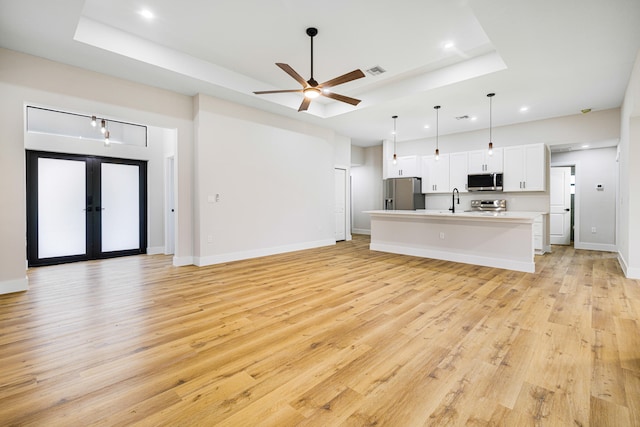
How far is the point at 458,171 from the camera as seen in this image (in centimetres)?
759

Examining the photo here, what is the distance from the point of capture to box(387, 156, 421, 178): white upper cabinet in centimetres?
836

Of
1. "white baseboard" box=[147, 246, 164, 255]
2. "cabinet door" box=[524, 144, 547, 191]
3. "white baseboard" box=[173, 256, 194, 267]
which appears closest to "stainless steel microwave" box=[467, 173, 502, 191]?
"cabinet door" box=[524, 144, 547, 191]

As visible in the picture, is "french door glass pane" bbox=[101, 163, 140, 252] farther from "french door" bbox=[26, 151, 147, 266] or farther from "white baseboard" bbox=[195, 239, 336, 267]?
"white baseboard" bbox=[195, 239, 336, 267]

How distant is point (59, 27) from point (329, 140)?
5460 millimetres

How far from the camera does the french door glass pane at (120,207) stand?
6.07 m

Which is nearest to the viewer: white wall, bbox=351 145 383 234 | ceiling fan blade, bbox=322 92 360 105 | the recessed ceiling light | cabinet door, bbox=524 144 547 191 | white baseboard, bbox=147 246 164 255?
the recessed ceiling light

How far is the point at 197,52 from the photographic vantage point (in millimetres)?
4332

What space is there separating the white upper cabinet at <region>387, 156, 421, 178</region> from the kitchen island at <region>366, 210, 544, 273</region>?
2321mm

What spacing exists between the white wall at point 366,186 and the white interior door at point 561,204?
4.55m

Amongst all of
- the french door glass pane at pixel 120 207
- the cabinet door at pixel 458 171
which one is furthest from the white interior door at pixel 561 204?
the french door glass pane at pixel 120 207

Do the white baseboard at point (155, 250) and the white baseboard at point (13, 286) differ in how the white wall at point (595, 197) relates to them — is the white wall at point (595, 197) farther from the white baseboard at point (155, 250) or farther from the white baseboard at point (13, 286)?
the white baseboard at point (13, 286)

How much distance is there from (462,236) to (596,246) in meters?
4.08

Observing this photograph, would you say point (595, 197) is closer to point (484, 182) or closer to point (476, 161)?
point (484, 182)

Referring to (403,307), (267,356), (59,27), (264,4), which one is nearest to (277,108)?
(264,4)
